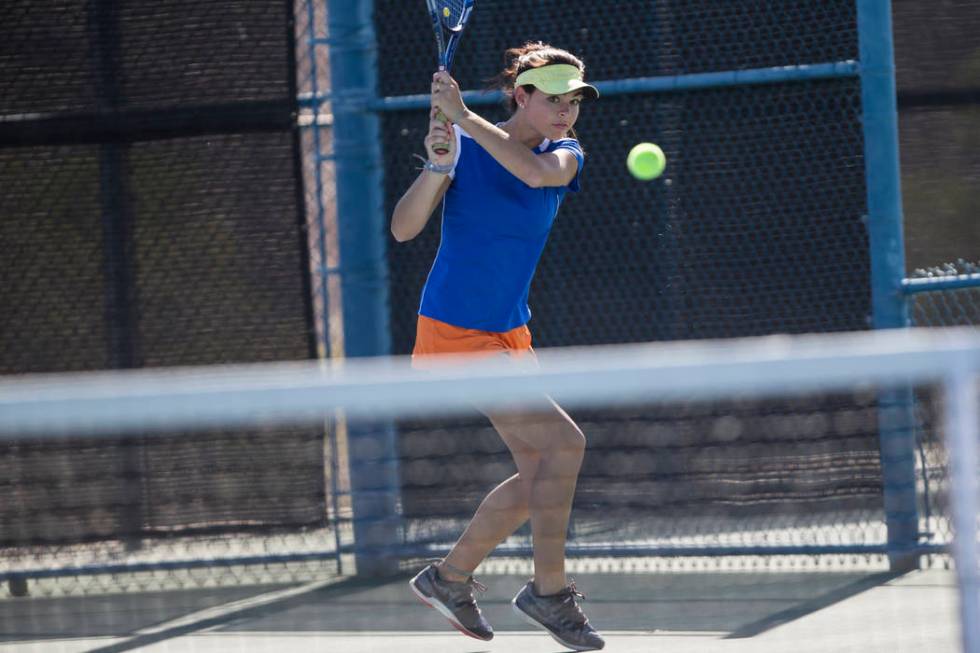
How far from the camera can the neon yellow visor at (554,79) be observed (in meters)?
3.50

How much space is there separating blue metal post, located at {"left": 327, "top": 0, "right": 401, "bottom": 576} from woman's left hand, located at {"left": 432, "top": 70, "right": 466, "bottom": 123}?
1.37 metres

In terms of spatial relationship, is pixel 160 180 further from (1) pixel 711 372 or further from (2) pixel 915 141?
(1) pixel 711 372

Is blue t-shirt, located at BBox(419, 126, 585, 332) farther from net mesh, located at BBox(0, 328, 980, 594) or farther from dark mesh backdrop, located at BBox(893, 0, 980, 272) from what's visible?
dark mesh backdrop, located at BBox(893, 0, 980, 272)

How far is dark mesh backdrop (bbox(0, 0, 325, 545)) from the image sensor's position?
476 centimetres

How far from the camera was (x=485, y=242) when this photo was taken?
3.52 metres

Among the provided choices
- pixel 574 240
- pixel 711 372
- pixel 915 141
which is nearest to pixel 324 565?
pixel 574 240

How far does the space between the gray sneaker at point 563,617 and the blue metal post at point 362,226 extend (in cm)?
132

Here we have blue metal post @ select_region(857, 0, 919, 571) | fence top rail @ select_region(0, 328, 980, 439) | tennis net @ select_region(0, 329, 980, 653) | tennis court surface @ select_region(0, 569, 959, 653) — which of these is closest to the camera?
fence top rail @ select_region(0, 328, 980, 439)

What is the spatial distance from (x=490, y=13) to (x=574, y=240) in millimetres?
809

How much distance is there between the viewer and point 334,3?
473 cm

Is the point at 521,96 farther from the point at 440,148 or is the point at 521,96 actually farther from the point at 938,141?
the point at 938,141

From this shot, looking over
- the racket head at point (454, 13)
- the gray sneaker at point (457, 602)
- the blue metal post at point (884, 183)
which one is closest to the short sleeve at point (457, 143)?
the racket head at point (454, 13)

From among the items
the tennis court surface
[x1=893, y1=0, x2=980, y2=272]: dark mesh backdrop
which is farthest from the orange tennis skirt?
[x1=893, y1=0, x2=980, y2=272]: dark mesh backdrop

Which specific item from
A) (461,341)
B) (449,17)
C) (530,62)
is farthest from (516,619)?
(449,17)
